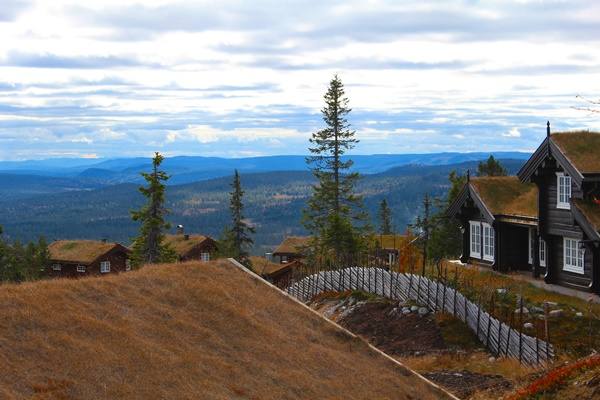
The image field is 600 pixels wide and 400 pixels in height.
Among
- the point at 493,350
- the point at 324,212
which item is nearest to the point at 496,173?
the point at 324,212

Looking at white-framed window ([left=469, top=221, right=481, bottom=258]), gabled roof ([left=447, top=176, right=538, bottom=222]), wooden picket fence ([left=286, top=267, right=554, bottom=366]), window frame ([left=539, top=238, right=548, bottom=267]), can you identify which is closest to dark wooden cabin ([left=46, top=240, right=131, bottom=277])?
wooden picket fence ([left=286, top=267, right=554, bottom=366])

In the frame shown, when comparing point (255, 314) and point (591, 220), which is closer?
point (255, 314)

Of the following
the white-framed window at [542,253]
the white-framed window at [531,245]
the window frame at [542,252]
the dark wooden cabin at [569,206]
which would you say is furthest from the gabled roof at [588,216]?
the white-framed window at [531,245]

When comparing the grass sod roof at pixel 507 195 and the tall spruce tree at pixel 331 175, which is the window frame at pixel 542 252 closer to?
the grass sod roof at pixel 507 195

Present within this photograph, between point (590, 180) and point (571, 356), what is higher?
point (590, 180)

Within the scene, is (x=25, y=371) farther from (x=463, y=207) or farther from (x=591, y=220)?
(x=463, y=207)

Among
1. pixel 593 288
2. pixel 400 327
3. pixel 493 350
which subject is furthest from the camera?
pixel 593 288

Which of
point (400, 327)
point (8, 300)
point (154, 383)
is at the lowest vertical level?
point (400, 327)

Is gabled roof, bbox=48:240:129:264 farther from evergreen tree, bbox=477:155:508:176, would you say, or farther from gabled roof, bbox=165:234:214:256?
evergreen tree, bbox=477:155:508:176

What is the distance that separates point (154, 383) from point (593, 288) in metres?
20.0

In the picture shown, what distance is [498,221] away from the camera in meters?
34.6

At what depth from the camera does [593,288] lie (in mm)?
28734

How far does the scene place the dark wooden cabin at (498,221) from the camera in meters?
34.2

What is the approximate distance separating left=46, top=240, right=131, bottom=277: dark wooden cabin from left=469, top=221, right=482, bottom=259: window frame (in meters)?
46.4
